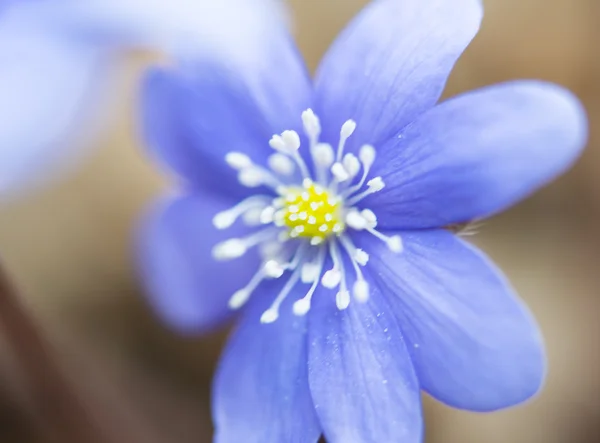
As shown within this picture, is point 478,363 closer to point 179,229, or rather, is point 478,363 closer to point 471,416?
point 179,229

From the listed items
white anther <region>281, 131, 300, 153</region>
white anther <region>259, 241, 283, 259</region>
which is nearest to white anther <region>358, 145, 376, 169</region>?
white anther <region>281, 131, 300, 153</region>

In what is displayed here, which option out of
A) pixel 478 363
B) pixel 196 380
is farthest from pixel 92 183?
pixel 478 363

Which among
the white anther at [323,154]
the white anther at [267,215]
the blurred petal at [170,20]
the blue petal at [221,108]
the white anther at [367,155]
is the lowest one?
the white anther at [267,215]

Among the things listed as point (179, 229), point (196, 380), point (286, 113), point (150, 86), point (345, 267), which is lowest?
point (196, 380)

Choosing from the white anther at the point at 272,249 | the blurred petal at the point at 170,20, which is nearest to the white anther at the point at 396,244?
the white anther at the point at 272,249

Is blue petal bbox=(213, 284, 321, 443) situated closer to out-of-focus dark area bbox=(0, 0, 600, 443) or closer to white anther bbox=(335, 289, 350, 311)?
white anther bbox=(335, 289, 350, 311)

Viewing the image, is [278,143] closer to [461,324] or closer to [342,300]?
[342,300]

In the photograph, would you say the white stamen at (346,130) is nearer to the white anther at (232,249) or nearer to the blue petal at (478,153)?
the blue petal at (478,153)
